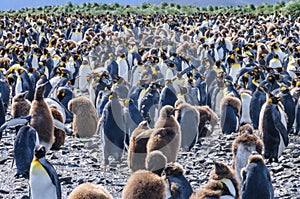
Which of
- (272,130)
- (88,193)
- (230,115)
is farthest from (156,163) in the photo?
(230,115)

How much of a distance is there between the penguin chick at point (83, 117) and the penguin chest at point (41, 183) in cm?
294

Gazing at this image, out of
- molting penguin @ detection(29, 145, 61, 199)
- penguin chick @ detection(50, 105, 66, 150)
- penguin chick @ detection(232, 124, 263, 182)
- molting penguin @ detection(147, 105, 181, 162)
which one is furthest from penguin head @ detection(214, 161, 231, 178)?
penguin chick @ detection(50, 105, 66, 150)

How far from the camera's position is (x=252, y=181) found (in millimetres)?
4906

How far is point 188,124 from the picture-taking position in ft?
24.6

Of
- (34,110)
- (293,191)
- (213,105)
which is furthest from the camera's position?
(213,105)

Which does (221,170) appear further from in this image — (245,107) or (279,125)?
(245,107)

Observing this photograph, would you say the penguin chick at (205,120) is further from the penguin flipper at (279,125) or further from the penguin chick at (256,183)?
the penguin chick at (256,183)

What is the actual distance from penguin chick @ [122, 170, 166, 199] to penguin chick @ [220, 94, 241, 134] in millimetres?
3936

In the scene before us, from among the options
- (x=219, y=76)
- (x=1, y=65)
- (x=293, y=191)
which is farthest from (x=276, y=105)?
(x=1, y=65)

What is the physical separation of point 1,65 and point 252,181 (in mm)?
10883

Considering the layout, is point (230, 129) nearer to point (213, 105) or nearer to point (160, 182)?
point (213, 105)

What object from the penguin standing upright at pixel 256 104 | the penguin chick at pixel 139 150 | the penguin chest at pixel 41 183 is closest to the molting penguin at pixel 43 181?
the penguin chest at pixel 41 183

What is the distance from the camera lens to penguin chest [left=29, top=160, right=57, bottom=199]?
5215mm

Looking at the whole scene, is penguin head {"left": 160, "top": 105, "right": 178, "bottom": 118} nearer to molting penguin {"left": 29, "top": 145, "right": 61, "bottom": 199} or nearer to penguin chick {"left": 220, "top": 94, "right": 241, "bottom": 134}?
molting penguin {"left": 29, "top": 145, "right": 61, "bottom": 199}
